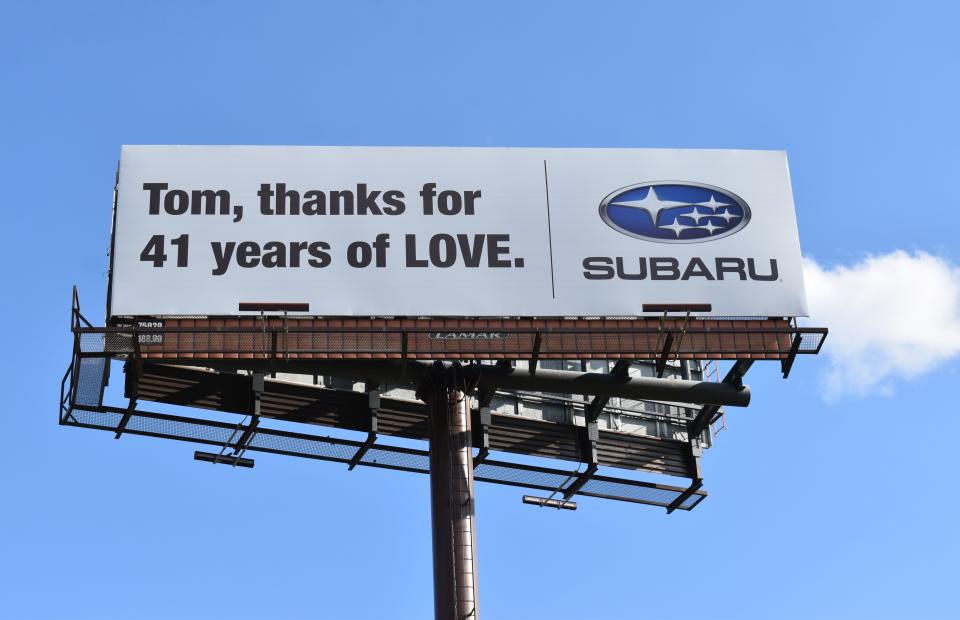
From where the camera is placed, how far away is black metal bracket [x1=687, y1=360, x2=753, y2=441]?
30.3 metres

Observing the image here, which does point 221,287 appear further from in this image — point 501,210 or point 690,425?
point 690,425

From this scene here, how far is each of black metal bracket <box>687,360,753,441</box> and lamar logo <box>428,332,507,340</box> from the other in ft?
16.5

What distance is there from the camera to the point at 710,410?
33.7 metres

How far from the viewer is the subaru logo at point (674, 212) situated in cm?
3055

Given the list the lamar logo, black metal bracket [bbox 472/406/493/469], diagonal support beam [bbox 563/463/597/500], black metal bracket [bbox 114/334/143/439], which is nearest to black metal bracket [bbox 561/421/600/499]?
diagonal support beam [bbox 563/463/597/500]

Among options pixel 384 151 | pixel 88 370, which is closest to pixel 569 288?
pixel 384 151

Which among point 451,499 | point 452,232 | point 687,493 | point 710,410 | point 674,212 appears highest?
point 674,212

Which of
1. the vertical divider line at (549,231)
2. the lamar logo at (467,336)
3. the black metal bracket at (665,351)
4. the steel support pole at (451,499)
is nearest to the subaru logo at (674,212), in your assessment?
the vertical divider line at (549,231)

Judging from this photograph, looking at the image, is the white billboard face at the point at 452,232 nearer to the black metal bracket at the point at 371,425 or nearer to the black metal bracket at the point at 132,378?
the black metal bracket at the point at 132,378

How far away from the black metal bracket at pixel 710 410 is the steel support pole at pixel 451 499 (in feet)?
18.0

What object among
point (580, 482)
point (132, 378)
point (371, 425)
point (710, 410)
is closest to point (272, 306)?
point (132, 378)

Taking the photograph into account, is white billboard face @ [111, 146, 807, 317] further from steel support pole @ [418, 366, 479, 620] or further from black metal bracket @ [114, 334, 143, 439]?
steel support pole @ [418, 366, 479, 620]

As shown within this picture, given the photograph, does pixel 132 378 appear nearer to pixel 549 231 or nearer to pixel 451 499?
pixel 451 499

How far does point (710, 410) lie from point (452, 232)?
25.5ft
